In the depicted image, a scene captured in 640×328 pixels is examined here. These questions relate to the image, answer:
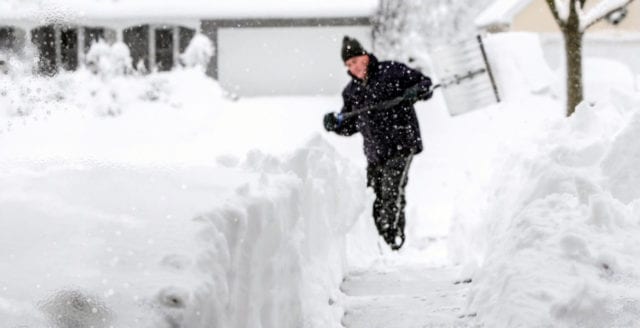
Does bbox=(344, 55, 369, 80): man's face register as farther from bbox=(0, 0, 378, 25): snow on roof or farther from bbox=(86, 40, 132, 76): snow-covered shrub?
bbox=(0, 0, 378, 25): snow on roof

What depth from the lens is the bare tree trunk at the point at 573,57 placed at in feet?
36.9

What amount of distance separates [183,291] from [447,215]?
35.9 feet

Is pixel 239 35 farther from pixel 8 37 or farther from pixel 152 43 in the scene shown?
pixel 8 37

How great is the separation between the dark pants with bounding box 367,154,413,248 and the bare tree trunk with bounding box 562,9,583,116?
15.0 feet

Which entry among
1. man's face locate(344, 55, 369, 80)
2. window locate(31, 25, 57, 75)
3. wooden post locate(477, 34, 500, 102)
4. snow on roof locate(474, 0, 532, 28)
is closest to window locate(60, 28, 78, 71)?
window locate(31, 25, 57, 75)

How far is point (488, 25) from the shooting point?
69.7 feet

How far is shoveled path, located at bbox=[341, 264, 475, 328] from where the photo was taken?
4.69 m

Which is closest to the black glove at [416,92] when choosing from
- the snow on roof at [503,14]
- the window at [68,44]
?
the snow on roof at [503,14]

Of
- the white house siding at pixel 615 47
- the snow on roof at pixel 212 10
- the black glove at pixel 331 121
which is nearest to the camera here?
the black glove at pixel 331 121

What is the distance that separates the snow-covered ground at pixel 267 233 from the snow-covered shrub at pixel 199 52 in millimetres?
13396

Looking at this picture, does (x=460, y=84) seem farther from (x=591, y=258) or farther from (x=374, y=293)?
(x=591, y=258)

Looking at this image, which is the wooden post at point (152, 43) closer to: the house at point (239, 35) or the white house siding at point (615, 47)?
the house at point (239, 35)

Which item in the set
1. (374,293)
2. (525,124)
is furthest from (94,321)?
(525,124)

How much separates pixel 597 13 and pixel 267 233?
8.63 m
